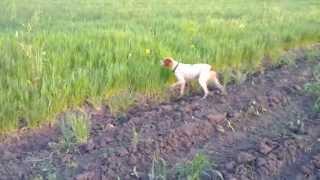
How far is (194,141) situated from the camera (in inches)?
196

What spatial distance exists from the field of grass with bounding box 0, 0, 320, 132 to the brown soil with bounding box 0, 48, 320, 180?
0.94 feet

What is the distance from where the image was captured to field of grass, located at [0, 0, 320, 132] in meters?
5.73

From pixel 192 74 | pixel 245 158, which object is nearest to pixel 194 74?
pixel 192 74

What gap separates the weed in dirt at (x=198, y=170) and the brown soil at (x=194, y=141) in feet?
0.22

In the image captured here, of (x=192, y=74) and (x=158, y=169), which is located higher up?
(x=192, y=74)

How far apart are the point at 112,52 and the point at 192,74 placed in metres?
1.15

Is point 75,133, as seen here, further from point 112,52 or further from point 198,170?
point 112,52

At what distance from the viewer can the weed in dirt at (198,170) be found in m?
4.15

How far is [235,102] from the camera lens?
19.9ft

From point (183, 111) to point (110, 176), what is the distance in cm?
160

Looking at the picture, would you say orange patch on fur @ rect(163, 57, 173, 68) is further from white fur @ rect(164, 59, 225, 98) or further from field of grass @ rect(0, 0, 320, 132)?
field of grass @ rect(0, 0, 320, 132)

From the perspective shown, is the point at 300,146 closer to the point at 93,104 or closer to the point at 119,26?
the point at 93,104

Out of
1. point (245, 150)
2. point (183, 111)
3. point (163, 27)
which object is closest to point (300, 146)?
point (245, 150)

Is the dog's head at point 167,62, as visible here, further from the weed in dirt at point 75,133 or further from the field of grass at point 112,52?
the weed in dirt at point 75,133
